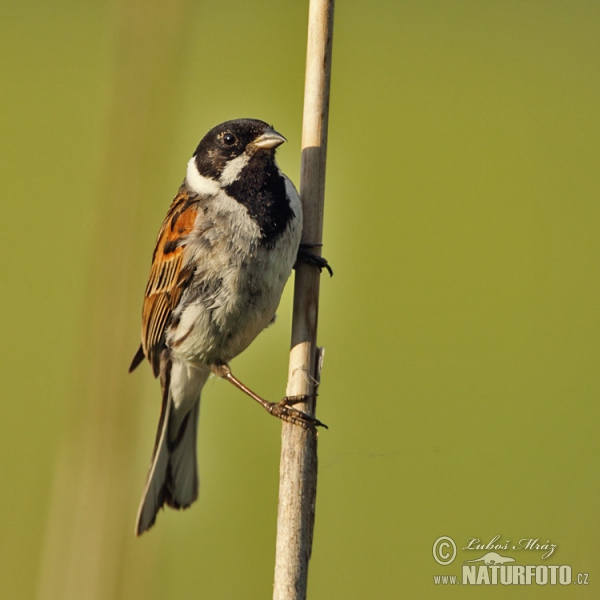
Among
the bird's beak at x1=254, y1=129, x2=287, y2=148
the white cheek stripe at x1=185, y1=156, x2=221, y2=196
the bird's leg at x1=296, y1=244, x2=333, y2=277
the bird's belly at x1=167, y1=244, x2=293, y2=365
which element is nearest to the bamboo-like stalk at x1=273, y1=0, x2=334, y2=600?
the bird's leg at x1=296, y1=244, x2=333, y2=277

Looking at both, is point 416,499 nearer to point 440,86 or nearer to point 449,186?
point 449,186

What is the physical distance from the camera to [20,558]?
10.5 feet

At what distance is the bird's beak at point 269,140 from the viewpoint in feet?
9.55

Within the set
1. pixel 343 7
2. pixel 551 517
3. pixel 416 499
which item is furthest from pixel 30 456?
pixel 343 7

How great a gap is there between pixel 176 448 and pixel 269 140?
1364mm

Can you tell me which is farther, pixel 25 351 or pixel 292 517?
pixel 25 351

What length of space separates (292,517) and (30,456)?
1.77 metres

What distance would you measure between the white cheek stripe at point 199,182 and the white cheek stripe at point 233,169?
37mm

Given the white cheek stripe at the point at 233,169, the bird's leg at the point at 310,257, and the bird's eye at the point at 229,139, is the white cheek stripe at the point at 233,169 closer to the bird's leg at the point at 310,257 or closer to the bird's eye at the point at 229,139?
the bird's eye at the point at 229,139

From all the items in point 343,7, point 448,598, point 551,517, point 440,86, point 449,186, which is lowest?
point 448,598

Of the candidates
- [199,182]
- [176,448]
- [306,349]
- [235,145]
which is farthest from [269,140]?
[176,448]

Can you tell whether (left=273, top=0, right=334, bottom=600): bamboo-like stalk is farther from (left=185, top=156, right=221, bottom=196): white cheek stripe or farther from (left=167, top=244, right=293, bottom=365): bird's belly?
(left=185, top=156, right=221, bottom=196): white cheek stripe

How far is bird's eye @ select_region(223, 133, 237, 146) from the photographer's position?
3031 millimetres

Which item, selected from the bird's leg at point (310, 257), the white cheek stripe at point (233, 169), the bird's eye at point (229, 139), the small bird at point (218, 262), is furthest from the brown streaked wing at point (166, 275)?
the bird's leg at point (310, 257)
